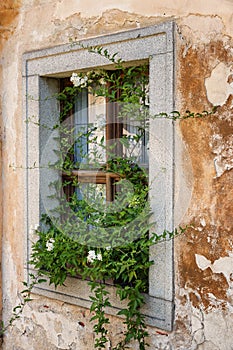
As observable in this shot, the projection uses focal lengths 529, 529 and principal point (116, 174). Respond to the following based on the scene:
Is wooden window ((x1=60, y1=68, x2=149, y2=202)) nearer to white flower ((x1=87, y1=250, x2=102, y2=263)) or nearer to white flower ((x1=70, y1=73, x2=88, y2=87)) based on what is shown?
white flower ((x1=70, y1=73, x2=88, y2=87))

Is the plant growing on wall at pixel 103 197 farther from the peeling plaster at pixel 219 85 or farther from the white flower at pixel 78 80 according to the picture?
the peeling plaster at pixel 219 85

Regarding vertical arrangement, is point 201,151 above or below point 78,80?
below

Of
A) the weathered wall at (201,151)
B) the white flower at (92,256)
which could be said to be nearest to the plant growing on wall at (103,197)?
the white flower at (92,256)

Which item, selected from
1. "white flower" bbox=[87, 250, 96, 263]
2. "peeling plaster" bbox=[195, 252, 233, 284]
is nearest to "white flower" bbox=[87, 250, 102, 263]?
"white flower" bbox=[87, 250, 96, 263]

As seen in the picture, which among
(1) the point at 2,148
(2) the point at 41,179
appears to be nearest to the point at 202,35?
(2) the point at 41,179

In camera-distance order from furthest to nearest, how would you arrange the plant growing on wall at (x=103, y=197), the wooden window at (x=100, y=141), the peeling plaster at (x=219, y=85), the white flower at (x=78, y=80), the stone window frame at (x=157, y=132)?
the white flower at (x=78, y=80)
the wooden window at (x=100, y=141)
the plant growing on wall at (x=103, y=197)
the stone window frame at (x=157, y=132)
the peeling plaster at (x=219, y=85)

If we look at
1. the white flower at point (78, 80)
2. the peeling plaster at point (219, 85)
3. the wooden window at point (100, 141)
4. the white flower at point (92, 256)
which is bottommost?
the white flower at point (92, 256)

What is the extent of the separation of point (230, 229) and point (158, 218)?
50 cm

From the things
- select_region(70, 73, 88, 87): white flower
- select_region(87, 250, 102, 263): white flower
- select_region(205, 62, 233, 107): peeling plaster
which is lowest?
select_region(87, 250, 102, 263): white flower

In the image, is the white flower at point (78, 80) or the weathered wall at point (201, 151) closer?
the weathered wall at point (201, 151)

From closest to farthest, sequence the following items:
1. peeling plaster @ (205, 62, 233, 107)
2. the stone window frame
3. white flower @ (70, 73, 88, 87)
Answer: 1. peeling plaster @ (205, 62, 233, 107)
2. the stone window frame
3. white flower @ (70, 73, 88, 87)

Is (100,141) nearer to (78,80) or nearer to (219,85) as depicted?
(78,80)

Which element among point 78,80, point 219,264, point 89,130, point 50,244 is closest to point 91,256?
point 50,244

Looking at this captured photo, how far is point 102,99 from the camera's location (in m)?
3.71
